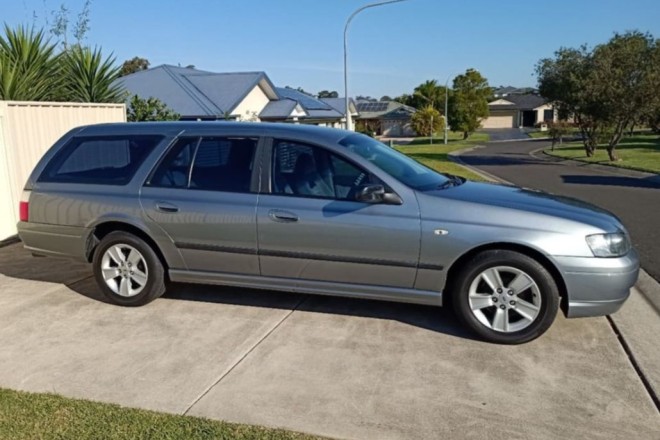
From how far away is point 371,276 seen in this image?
4.25m

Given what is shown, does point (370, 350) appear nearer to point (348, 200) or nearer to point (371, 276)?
point (371, 276)

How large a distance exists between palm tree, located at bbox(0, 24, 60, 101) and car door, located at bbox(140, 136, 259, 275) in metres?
5.20

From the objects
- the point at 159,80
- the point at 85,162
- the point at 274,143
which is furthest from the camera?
the point at 159,80

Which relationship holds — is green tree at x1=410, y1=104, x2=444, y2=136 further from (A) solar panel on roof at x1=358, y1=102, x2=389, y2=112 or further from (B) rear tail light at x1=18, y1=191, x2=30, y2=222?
(B) rear tail light at x1=18, y1=191, x2=30, y2=222

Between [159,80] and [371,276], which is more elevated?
[159,80]

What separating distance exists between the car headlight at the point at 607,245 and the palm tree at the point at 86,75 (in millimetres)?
9454

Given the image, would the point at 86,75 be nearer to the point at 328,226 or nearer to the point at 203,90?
the point at 328,226

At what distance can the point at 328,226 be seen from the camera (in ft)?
13.9

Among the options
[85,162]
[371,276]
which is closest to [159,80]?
[85,162]

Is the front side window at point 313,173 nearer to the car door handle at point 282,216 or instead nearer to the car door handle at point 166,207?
the car door handle at point 282,216

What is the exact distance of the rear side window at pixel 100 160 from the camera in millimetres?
4883

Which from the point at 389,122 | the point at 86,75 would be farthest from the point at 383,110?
the point at 86,75

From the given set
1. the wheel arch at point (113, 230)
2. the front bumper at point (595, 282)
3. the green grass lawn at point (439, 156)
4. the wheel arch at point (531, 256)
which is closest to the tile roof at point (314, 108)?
the green grass lawn at point (439, 156)

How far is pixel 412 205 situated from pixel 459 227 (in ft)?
1.29
